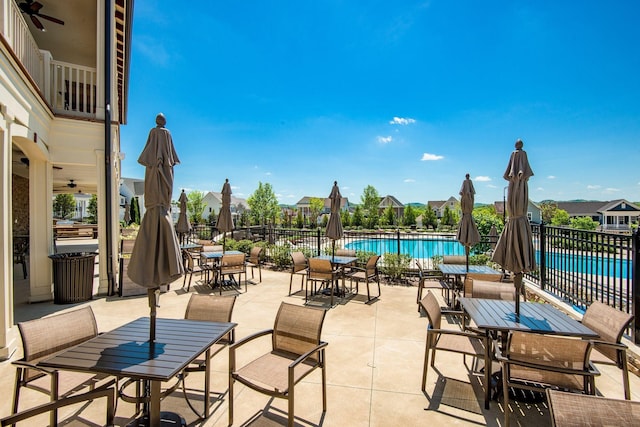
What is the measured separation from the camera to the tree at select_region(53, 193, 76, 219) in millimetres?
33344

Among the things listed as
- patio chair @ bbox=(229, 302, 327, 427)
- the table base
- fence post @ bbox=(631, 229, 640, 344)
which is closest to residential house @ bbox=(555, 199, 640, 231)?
fence post @ bbox=(631, 229, 640, 344)

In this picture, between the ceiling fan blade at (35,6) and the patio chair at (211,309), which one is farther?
the ceiling fan blade at (35,6)

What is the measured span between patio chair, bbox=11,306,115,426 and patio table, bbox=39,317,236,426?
22cm

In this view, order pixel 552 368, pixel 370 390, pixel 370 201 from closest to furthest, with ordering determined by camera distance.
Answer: pixel 552 368
pixel 370 390
pixel 370 201

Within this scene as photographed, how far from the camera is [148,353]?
2.34m

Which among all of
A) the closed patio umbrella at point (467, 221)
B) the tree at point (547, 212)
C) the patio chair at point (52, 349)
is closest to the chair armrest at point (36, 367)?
the patio chair at point (52, 349)

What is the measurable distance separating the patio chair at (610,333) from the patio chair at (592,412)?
1.29m

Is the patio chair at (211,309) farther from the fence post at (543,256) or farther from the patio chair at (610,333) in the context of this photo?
the fence post at (543,256)

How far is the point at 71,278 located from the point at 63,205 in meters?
37.3

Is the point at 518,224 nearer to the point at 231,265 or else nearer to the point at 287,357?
the point at 287,357

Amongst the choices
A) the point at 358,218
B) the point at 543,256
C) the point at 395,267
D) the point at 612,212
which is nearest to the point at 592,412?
the point at 543,256

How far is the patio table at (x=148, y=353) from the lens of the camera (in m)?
2.06

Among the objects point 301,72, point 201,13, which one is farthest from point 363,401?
point 301,72

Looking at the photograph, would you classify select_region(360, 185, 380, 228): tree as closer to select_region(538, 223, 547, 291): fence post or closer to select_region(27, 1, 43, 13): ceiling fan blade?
select_region(538, 223, 547, 291): fence post
